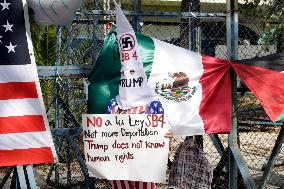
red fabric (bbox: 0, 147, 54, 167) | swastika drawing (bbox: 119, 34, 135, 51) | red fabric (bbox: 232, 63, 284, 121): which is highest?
swastika drawing (bbox: 119, 34, 135, 51)

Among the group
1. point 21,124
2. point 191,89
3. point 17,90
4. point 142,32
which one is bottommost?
point 21,124

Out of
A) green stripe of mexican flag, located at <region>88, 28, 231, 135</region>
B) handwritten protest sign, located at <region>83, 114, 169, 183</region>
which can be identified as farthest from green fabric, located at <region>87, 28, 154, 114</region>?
handwritten protest sign, located at <region>83, 114, 169, 183</region>

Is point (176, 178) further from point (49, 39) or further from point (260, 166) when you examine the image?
point (49, 39)

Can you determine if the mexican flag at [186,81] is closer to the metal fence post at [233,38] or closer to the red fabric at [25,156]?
the metal fence post at [233,38]

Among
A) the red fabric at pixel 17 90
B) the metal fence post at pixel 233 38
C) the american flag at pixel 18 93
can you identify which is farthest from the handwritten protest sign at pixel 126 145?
the metal fence post at pixel 233 38

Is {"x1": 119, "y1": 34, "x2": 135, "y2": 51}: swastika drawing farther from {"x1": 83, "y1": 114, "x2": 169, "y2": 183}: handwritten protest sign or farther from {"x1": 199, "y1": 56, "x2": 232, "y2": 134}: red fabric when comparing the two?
{"x1": 199, "y1": 56, "x2": 232, "y2": 134}: red fabric

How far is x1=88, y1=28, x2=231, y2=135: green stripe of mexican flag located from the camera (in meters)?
4.90

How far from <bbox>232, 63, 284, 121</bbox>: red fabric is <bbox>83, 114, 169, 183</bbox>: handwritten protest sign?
1.00 meters

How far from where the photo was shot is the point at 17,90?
184 inches

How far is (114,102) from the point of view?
4863mm

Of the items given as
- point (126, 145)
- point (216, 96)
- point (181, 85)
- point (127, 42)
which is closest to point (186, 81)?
point (181, 85)

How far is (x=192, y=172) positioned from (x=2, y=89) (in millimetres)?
2171

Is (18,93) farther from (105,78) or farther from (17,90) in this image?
(105,78)

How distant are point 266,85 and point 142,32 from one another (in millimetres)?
4372
